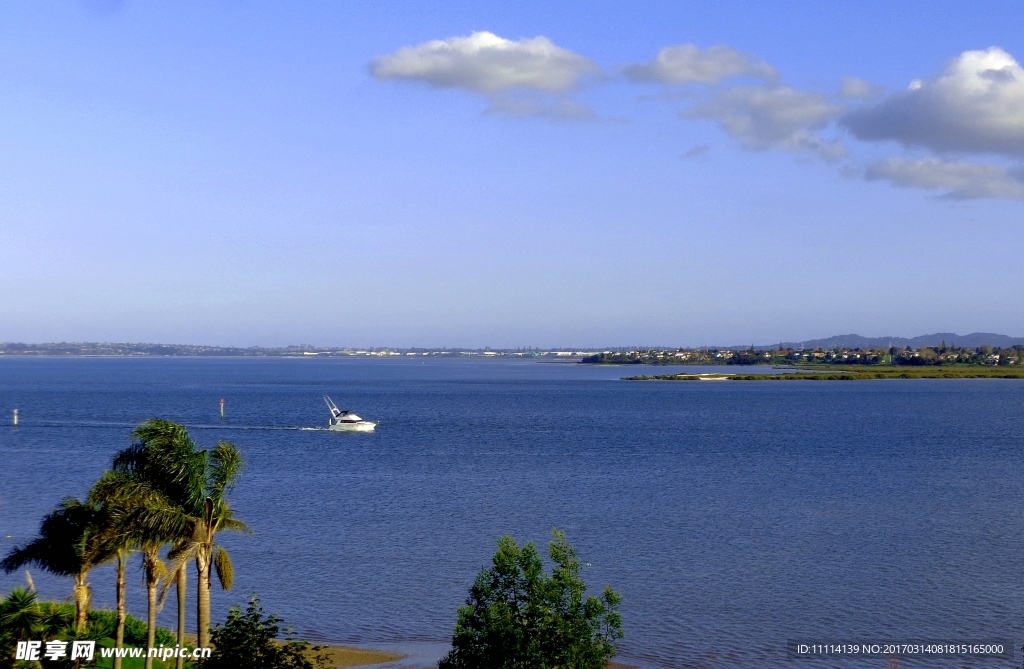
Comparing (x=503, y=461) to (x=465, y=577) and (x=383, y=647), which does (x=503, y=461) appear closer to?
(x=465, y=577)

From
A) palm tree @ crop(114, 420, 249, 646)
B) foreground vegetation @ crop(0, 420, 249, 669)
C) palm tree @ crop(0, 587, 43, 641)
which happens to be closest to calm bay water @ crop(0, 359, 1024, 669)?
foreground vegetation @ crop(0, 420, 249, 669)

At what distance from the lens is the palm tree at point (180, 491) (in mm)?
21469

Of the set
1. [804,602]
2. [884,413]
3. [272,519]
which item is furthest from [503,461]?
[884,413]

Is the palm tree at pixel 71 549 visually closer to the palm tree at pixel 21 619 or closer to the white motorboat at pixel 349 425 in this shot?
the palm tree at pixel 21 619

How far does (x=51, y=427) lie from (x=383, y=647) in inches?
3311

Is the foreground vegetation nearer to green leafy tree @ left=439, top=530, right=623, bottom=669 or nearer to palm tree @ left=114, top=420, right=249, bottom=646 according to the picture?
palm tree @ left=114, top=420, right=249, bottom=646

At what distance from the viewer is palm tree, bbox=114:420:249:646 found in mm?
21469

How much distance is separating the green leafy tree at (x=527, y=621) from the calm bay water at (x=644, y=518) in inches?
374

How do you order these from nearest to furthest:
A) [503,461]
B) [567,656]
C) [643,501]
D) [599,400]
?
[567,656] < [643,501] < [503,461] < [599,400]

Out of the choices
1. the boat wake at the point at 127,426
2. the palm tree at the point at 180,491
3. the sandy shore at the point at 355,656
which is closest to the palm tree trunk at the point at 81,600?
the palm tree at the point at 180,491

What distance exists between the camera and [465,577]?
1526 inches

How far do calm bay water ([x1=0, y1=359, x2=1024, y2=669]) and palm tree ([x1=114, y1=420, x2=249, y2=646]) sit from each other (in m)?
10.3

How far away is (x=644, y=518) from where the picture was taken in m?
51.4

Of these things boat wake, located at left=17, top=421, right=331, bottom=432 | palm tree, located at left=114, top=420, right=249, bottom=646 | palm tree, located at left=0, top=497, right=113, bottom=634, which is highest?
palm tree, located at left=114, top=420, right=249, bottom=646
